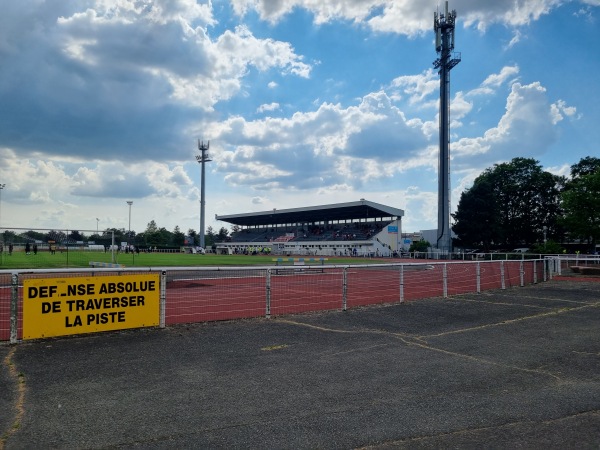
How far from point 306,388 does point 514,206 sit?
7723 centimetres

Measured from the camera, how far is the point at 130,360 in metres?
6.50

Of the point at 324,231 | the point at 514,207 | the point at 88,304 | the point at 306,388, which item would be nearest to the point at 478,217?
the point at 514,207

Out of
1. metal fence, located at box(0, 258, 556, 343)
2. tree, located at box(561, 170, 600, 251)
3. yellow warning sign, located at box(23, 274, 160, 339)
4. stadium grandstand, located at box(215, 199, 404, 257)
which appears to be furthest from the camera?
stadium grandstand, located at box(215, 199, 404, 257)

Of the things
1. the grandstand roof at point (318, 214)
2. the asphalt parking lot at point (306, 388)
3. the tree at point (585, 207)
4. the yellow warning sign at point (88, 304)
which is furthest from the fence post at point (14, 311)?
the grandstand roof at point (318, 214)

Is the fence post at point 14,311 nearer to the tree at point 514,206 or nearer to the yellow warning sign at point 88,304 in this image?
the yellow warning sign at point 88,304

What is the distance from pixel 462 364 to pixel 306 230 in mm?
87154

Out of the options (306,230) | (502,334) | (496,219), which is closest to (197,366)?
(502,334)

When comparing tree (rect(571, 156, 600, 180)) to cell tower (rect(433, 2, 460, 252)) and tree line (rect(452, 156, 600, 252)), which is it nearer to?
tree line (rect(452, 156, 600, 252))

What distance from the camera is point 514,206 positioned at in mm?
73188

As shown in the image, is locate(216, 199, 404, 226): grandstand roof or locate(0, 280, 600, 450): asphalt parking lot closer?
locate(0, 280, 600, 450): asphalt parking lot

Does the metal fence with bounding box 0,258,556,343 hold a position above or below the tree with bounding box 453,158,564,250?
below

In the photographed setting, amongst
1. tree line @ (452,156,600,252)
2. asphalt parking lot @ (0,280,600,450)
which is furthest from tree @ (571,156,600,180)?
asphalt parking lot @ (0,280,600,450)

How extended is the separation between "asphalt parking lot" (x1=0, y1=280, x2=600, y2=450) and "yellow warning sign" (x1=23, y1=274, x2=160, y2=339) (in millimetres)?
222

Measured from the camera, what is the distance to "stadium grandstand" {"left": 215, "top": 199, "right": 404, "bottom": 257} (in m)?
73.4
